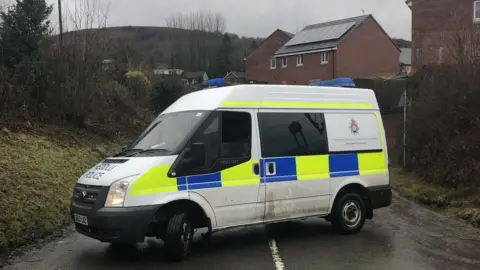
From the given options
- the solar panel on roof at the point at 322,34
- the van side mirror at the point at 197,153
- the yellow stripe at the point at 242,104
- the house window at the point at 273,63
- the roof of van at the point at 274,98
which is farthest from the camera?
the house window at the point at 273,63

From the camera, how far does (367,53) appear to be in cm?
4803

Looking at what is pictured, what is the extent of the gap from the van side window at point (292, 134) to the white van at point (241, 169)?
0.6 inches

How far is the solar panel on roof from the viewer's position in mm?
48031

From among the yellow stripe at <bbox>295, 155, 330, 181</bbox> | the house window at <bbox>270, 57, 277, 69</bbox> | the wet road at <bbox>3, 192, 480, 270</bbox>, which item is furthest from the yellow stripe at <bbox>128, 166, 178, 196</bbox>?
the house window at <bbox>270, 57, 277, 69</bbox>

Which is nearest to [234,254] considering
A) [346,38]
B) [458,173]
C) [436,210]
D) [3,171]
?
[3,171]

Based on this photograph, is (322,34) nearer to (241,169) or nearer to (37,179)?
(37,179)

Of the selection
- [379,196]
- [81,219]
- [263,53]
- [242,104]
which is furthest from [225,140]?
[263,53]

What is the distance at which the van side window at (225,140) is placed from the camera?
687 cm

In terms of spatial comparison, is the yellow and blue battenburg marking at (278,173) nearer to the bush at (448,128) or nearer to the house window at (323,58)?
the bush at (448,128)

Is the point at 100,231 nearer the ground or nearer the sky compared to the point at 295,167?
nearer the ground

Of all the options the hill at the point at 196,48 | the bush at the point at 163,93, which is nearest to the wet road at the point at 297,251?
the bush at the point at 163,93

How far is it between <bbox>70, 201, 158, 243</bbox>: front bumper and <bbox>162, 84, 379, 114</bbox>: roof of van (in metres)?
1.84

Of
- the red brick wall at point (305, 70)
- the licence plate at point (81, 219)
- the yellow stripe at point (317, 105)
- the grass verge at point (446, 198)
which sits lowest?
the grass verge at point (446, 198)

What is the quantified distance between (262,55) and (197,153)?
199 ft
